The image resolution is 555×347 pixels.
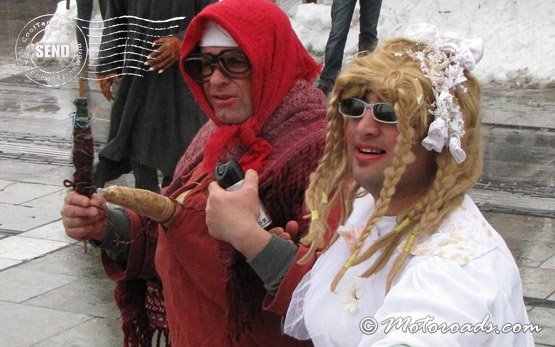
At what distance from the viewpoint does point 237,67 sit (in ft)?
10.4

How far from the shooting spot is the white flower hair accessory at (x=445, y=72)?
2.20m

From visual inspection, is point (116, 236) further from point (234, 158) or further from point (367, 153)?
point (367, 153)

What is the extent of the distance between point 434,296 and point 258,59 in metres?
1.28

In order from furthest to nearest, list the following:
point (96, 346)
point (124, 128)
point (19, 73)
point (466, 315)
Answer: point (19, 73) → point (124, 128) → point (96, 346) → point (466, 315)

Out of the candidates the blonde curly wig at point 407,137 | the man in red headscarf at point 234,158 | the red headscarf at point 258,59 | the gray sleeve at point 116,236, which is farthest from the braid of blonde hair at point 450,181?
the gray sleeve at point 116,236

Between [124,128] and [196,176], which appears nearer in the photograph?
[196,176]

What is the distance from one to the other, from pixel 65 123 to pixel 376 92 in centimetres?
869

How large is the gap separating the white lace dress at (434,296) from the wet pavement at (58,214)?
74.4 inches

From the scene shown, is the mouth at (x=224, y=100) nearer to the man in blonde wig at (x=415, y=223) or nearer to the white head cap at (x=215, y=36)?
the white head cap at (x=215, y=36)

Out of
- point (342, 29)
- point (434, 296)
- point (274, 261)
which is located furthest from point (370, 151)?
point (342, 29)

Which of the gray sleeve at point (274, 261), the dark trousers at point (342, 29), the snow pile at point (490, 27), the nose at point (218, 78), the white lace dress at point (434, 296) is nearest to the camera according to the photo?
the white lace dress at point (434, 296)

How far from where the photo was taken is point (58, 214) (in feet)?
25.1

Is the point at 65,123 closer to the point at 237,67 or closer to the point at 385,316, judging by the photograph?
the point at 237,67

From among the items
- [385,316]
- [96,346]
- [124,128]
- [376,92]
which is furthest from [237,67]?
[124,128]
